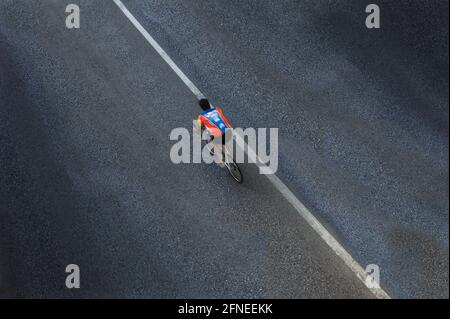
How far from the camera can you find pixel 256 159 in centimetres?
938

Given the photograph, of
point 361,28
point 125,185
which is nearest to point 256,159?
point 125,185

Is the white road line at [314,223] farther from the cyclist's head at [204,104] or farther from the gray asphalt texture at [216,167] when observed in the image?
the cyclist's head at [204,104]

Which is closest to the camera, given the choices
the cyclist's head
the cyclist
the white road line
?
the white road line

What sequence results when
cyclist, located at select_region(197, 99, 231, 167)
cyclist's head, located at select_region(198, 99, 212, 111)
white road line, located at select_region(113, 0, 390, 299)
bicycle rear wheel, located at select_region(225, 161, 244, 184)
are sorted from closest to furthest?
white road line, located at select_region(113, 0, 390, 299)
cyclist, located at select_region(197, 99, 231, 167)
cyclist's head, located at select_region(198, 99, 212, 111)
bicycle rear wheel, located at select_region(225, 161, 244, 184)

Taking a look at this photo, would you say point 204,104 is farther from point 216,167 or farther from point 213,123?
point 216,167

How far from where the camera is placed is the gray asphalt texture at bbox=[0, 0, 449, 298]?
8227mm

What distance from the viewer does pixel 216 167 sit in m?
9.38

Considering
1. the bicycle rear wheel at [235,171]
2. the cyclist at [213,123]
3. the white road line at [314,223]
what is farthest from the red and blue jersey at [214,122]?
the white road line at [314,223]

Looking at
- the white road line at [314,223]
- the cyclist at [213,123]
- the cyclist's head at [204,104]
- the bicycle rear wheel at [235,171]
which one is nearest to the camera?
the white road line at [314,223]

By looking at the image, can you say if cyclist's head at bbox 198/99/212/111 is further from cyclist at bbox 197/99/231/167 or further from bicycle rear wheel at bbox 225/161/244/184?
bicycle rear wheel at bbox 225/161/244/184

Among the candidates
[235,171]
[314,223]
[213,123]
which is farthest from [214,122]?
[314,223]

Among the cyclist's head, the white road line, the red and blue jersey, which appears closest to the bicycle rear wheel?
the white road line

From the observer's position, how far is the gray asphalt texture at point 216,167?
8.23m

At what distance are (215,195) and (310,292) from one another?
109 inches
